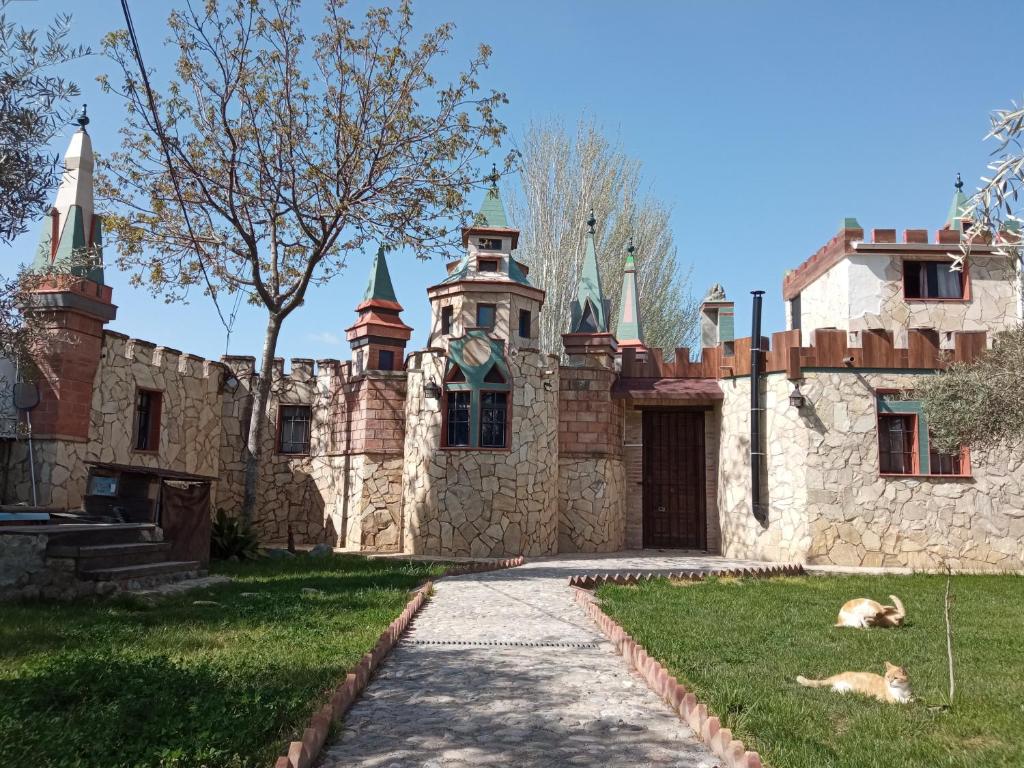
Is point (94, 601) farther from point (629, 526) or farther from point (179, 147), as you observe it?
point (629, 526)

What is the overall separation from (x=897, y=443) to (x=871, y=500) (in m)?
1.34

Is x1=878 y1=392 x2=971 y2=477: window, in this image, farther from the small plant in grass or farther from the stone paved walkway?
the small plant in grass

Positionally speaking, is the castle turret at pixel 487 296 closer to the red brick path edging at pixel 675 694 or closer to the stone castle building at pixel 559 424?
the stone castle building at pixel 559 424

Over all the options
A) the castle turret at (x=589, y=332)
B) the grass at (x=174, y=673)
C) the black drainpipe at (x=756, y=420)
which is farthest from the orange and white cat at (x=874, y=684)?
the castle turret at (x=589, y=332)

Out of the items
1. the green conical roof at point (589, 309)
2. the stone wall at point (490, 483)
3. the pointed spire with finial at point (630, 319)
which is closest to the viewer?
the stone wall at point (490, 483)

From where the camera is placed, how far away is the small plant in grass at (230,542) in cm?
1464

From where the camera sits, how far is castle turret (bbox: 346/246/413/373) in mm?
Answer: 20484

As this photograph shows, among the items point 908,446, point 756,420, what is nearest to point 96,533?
point 756,420

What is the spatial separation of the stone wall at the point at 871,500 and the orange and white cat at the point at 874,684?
34.9 ft

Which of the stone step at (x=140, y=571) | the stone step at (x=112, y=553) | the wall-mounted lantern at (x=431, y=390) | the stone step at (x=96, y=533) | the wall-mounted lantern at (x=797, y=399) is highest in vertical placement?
the wall-mounted lantern at (x=431, y=390)

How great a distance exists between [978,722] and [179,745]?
465cm

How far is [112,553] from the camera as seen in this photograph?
9641 mm

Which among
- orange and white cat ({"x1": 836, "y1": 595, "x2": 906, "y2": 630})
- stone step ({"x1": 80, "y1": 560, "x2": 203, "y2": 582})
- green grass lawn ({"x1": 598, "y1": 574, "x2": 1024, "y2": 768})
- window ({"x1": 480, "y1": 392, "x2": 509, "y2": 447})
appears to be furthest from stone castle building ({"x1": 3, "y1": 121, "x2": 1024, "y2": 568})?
orange and white cat ({"x1": 836, "y1": 595, "x2": 906, "y2": 630})

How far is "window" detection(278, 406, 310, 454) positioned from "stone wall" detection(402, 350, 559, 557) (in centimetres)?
413
